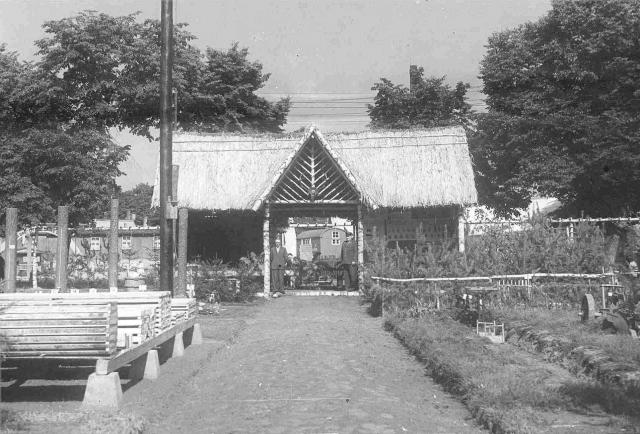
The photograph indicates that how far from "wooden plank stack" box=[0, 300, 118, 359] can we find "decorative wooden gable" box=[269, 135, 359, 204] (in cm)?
1705

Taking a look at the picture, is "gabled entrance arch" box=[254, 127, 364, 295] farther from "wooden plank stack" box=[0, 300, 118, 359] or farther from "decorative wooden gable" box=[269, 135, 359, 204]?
"wooden plank stack" box=[0, 300, 118, 359]

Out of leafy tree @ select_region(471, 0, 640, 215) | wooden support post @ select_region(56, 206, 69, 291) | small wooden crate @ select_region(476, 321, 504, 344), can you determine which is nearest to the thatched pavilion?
leafy tree @ select_region(471, 0, 640, 215)

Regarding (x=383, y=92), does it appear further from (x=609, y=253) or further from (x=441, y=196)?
(x=609, y=253)

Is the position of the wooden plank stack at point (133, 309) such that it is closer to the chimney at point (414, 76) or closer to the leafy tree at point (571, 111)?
the leafy tree at point (571, 111)

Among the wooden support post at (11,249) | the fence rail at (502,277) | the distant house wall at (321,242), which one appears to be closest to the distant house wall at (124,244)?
the fence rail at (502,277)

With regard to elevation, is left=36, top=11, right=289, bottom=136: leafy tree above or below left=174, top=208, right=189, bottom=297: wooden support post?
above

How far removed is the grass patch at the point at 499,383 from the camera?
760cm

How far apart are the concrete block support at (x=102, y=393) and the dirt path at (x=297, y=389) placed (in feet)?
0.96

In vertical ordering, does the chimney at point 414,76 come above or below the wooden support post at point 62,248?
above

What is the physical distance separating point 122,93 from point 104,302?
24.8 meters

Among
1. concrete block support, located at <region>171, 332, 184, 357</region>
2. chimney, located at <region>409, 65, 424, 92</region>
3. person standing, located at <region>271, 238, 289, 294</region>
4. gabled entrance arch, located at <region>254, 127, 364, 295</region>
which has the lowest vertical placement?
concrete block support, located at <region>171, 332, 184, 357</region>

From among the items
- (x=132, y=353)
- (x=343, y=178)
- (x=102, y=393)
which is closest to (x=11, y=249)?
(x=132, y=353)

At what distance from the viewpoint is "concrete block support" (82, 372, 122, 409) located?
333 inches

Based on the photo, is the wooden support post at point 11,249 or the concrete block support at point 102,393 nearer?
the concrete block support at point 102,393
